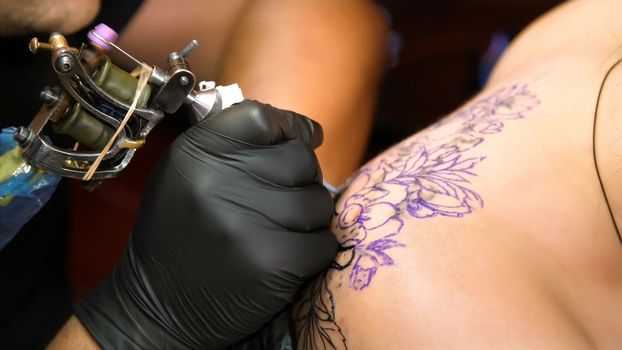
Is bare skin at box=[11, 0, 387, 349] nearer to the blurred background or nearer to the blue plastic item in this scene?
the blue plastic item

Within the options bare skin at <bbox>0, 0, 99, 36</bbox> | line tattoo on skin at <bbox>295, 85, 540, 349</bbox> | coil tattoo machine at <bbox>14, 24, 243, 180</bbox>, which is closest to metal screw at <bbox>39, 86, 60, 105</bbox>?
coil tattoo machine at <bbox>14, 24, 243, 180</bbox>

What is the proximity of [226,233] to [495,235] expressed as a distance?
14.5 inches

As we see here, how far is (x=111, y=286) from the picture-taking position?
86 centimetres

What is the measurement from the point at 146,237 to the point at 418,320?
41cm

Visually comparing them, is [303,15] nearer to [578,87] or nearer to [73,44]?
[73,44]

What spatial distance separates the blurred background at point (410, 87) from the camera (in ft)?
5.44

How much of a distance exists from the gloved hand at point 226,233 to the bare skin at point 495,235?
3.0 inches

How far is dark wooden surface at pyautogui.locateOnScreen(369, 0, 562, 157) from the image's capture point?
1.94m

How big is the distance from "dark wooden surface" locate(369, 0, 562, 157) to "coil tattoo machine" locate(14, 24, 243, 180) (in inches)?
56.0

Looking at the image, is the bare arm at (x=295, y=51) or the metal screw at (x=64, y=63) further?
the bare arm at (x=295, y=51)

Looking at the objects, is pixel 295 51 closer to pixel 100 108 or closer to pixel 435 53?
pixel 100 108

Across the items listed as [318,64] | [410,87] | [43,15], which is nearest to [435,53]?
[410,87]

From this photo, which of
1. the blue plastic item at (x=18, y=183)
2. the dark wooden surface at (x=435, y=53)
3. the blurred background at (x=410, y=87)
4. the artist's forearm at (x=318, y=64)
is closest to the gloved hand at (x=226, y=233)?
the blue plastic item at (x=18, y=183)

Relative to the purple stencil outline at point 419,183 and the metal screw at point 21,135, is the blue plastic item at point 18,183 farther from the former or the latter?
the purple stencil outline at point 419,183
